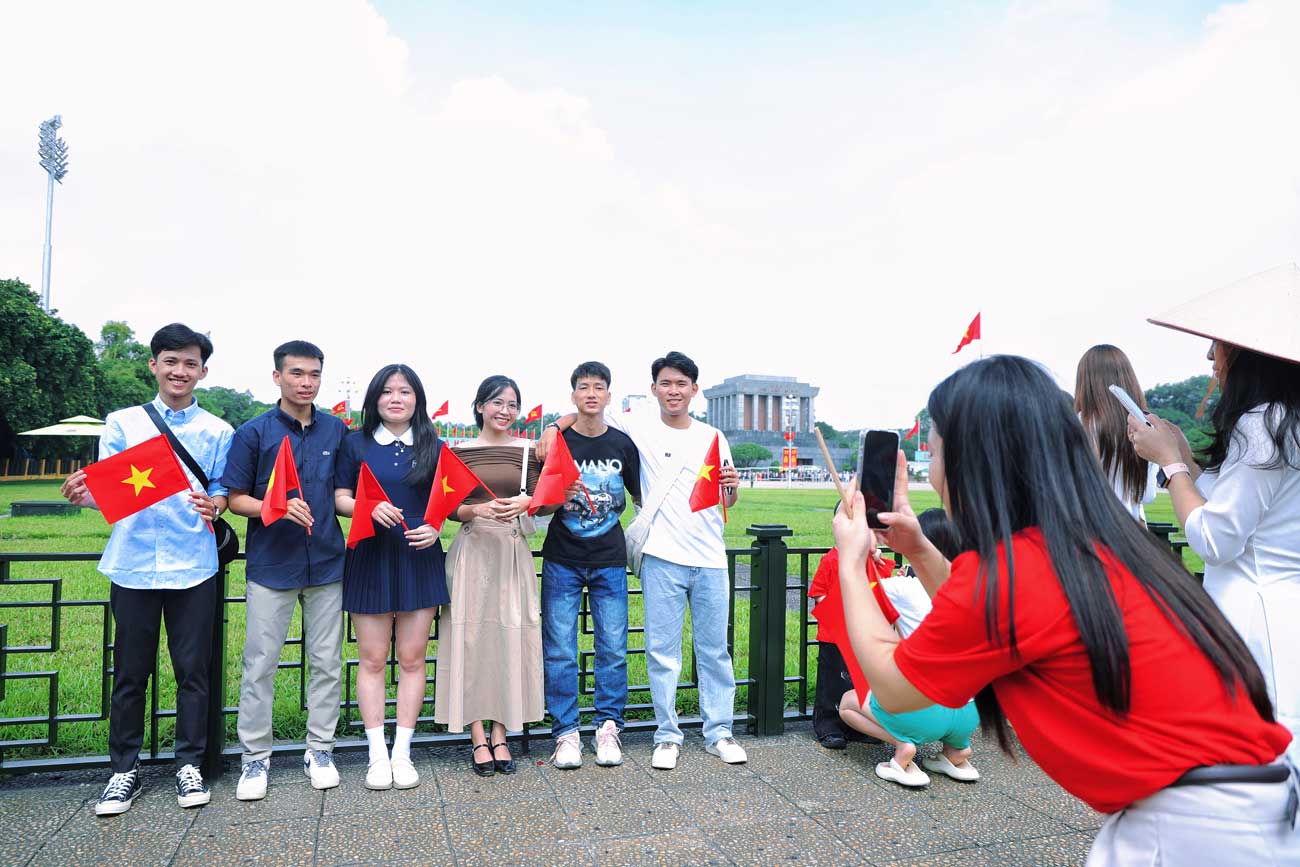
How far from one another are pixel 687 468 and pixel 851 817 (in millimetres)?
1805

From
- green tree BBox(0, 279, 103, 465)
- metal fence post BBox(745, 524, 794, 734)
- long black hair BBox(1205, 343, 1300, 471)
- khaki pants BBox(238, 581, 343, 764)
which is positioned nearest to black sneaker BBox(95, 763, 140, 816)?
khaki pants BBox(238, 581, 343, 764)

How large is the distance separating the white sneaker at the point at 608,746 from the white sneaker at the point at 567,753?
10 centimetres

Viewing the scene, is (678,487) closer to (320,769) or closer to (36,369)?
(320,769)

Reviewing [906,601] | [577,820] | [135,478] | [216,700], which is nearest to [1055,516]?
[906,601]

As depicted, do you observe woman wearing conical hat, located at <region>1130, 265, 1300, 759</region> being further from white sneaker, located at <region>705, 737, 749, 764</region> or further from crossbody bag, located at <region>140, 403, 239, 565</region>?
crossbody bag, located at <region>140, 403, 239, 565</region>

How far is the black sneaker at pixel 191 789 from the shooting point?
348 centimetres

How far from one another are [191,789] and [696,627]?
7.84ft

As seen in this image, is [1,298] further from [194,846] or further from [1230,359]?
[1230,359]

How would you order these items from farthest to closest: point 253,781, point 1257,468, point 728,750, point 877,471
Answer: point 728,750
point 253,781
point 1257,468
point 877,471

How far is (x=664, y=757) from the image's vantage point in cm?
407

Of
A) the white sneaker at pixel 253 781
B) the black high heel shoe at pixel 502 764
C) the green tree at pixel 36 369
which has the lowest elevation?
the black high heel shoe at pixel 502 764

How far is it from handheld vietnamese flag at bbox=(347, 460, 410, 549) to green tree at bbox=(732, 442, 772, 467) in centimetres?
7729

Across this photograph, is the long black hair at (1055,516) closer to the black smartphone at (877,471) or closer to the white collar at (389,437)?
the black smartphone at (877,471)

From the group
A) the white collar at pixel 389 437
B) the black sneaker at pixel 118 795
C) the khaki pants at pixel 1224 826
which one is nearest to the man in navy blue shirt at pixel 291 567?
the white collar at pixel 389 437
